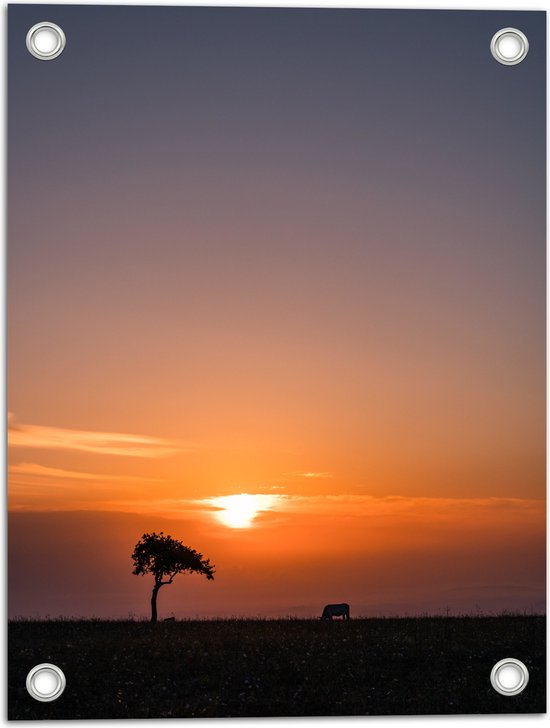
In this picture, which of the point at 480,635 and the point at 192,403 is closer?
the point at 192,403

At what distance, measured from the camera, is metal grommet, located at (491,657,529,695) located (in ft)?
28.4

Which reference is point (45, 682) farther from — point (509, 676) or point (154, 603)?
point (509, 676)

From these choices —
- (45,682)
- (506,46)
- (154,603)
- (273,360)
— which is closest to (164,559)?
(154,603)

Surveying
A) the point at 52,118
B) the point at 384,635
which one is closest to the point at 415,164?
the point at 52,118

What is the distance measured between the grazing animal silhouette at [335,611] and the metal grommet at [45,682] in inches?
94.8

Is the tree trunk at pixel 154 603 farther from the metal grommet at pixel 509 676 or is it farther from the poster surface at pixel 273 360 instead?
the metal grommet at pixel 509 676

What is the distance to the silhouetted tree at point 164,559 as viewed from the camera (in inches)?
332

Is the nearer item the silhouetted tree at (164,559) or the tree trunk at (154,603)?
the silhouetted tree at (164,559)

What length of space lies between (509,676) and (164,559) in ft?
10.8

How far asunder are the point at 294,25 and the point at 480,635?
6018 mm

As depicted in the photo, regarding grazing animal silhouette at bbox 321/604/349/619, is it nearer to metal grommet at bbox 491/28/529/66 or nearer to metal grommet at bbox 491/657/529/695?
metal grommet at bbox 491/657/529/695

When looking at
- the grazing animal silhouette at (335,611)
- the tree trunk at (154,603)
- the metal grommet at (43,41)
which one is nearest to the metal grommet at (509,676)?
the grazing animal silhouette at (335,611)

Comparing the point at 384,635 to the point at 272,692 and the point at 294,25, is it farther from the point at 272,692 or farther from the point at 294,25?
the point at 294,25

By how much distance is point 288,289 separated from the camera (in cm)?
883
